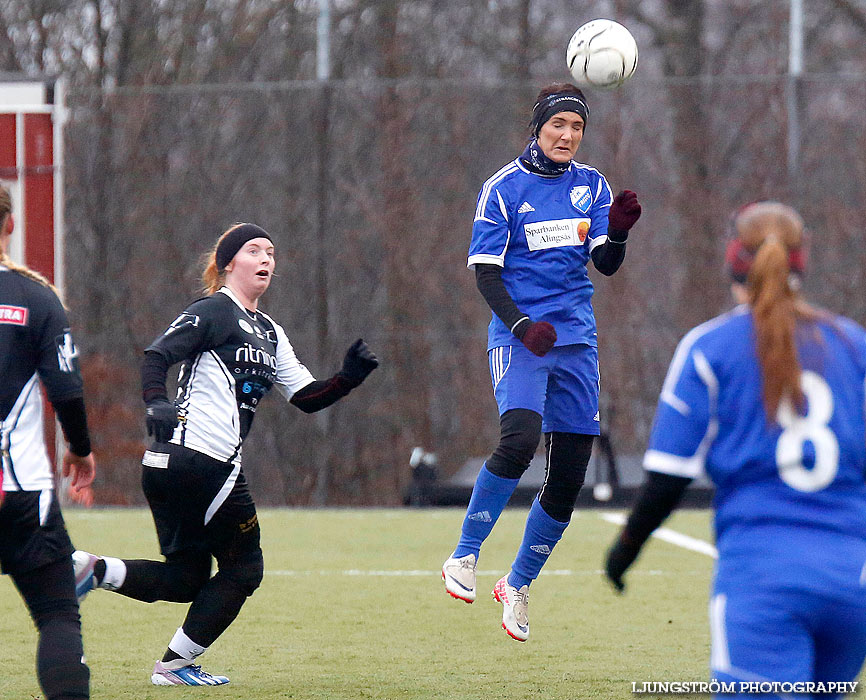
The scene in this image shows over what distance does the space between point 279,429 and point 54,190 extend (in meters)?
3.41

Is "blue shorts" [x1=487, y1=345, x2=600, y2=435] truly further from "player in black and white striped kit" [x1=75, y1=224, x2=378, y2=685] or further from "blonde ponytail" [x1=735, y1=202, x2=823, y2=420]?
"blonde ponytail" [x1=735, y1=202, x2=823, y2=420]

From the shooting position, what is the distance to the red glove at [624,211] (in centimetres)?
532

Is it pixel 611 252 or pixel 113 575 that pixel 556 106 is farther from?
pixel 113 575

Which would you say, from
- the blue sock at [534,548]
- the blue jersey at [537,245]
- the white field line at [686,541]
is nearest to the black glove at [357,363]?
the blue jersey at [537,245]

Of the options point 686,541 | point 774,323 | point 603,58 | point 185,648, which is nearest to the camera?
point 774,323

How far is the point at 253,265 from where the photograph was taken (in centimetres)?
513

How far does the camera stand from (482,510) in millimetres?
5484

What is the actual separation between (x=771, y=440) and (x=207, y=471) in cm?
263

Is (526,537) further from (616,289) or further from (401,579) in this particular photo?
(616,289)

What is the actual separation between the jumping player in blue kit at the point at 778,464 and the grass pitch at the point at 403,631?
2.06 metres

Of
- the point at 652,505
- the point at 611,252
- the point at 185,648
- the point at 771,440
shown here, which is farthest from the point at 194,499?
the point at 771,440

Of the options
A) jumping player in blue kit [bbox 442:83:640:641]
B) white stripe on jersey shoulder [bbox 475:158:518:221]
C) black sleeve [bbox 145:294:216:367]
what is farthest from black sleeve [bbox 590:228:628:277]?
black sleeve [bbox 145:294:216:367]

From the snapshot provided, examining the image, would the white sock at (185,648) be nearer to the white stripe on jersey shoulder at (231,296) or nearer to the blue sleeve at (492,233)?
the white stripe on jersey shoulder at (231,296)

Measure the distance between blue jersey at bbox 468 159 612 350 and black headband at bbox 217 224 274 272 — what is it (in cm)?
91
